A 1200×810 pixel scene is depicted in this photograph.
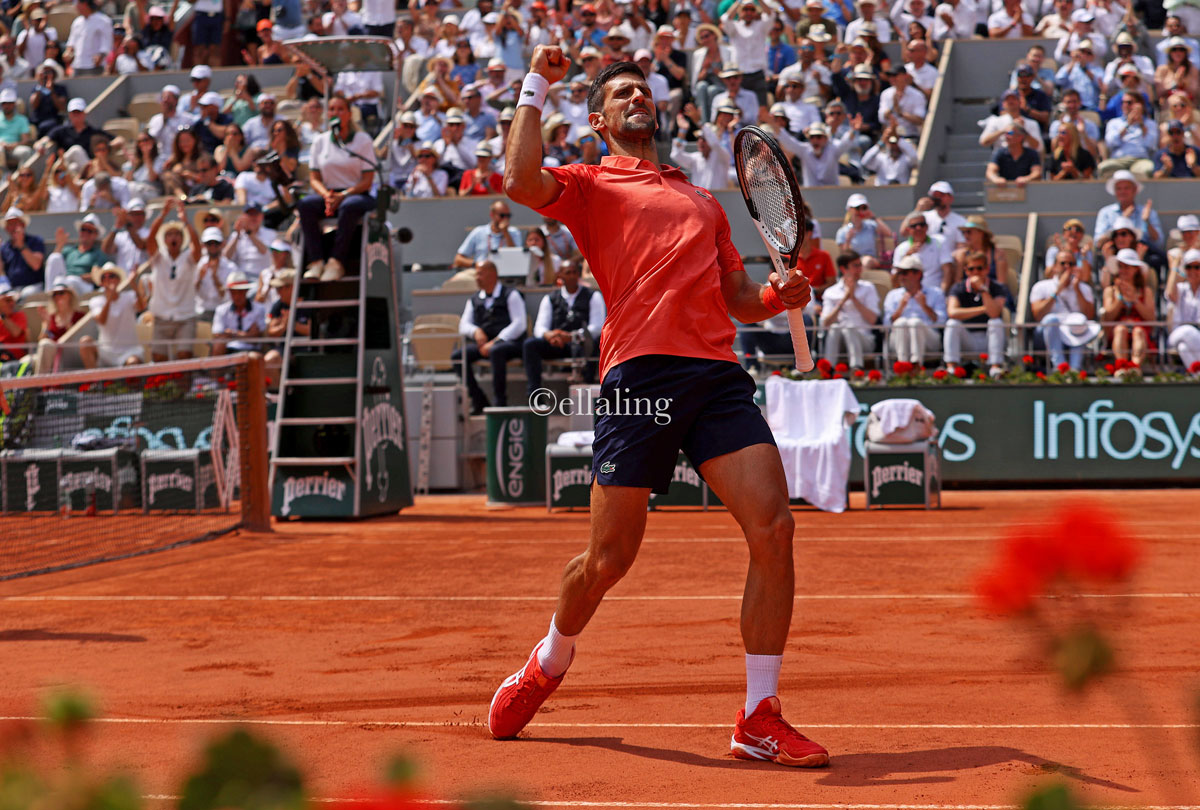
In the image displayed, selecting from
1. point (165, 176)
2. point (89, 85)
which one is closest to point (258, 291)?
point (165, 176)

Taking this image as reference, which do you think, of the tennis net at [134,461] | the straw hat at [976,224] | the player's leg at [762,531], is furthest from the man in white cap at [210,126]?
the player's leg at [762,531]

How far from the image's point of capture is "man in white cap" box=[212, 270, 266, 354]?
1594 cm

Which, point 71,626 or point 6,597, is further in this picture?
point 6,597

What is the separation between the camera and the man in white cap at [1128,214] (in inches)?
596

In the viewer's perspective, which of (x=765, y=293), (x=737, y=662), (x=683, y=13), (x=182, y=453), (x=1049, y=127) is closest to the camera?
(x=765, y=293)

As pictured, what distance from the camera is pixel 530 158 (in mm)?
4238

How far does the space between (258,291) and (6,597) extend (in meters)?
8.30

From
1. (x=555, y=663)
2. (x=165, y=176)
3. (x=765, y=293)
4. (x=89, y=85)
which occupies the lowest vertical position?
(x=555, y=663)

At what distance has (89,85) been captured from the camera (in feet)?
76.3

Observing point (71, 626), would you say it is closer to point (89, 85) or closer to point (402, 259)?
point (402, 259)

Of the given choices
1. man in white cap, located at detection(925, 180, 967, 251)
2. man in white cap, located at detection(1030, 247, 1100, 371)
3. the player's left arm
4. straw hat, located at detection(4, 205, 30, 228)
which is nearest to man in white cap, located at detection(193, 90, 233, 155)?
straw hat, located at detection(4, 205, 30, 228)

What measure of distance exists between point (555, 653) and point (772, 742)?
78 centimetres

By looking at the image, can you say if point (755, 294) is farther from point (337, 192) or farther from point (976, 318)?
point (976, 318)

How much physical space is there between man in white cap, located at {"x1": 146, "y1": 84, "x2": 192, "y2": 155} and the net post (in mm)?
10310
